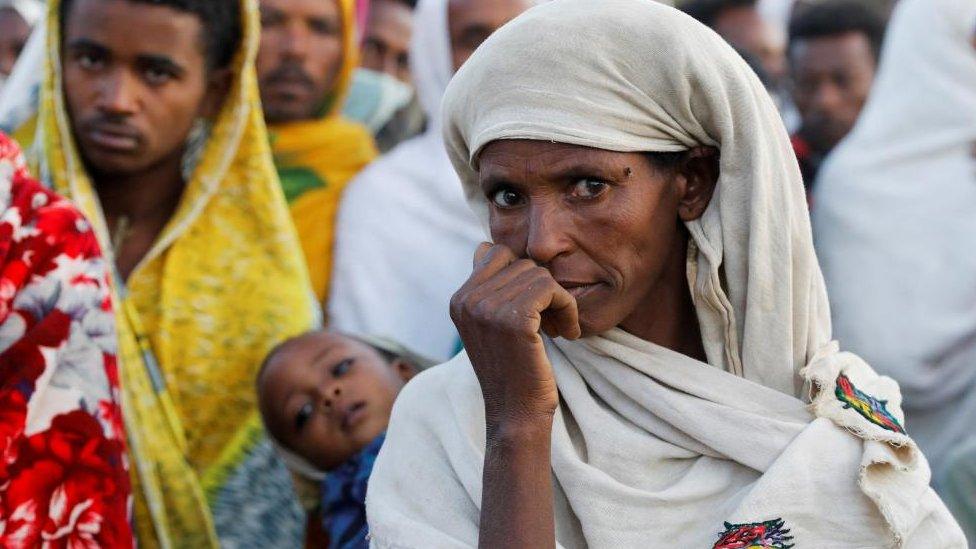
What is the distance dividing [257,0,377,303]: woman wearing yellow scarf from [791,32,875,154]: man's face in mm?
1960

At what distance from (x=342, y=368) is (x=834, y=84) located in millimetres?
3262

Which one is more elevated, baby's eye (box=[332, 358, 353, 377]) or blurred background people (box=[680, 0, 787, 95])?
baby's eye (box=[332, 358, 353, 377])

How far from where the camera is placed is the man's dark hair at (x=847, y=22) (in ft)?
21.0

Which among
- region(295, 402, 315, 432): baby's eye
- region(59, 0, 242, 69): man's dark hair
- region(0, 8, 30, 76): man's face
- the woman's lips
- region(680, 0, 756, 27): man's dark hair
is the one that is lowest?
region(680, 0, 756, 27): man's dark hair

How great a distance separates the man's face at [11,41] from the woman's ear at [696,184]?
18.6 feet

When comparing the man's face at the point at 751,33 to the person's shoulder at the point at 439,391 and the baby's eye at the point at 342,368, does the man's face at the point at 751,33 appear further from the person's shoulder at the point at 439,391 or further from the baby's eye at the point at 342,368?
the person's shoulder at the point at 439,391

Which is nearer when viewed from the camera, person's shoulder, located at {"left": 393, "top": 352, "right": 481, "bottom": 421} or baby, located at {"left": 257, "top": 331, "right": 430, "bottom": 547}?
person's shoulder, located at {"left": 393, "top": 352, "right": 481, "bottom": 421}

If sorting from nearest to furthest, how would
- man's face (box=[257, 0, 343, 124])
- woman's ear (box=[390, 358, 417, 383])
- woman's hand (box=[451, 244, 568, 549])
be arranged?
woman's hand (box=[451, 244, 568, 549]) → woman's ear (box=[390, 358, 417, 383]) → man's face (box=[257, 0, 343, 124])

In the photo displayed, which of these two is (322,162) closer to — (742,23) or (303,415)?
(303,415)

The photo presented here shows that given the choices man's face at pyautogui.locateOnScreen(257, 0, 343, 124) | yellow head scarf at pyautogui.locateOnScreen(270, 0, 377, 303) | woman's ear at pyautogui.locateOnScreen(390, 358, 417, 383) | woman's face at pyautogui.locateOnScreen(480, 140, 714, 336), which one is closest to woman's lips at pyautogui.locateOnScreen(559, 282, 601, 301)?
woman's face at pyautogui.locateOnScreen(480, 140, 714, 336)

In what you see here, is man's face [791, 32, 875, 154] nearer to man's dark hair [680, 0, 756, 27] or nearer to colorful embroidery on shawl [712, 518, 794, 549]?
man's dark hair [680, 0, 756, 27]

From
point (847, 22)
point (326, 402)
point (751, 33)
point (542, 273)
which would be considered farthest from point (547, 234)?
point (751, 33)

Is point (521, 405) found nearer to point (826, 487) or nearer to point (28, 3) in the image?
point (826, 487)

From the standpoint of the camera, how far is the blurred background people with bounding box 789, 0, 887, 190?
20.8ft
